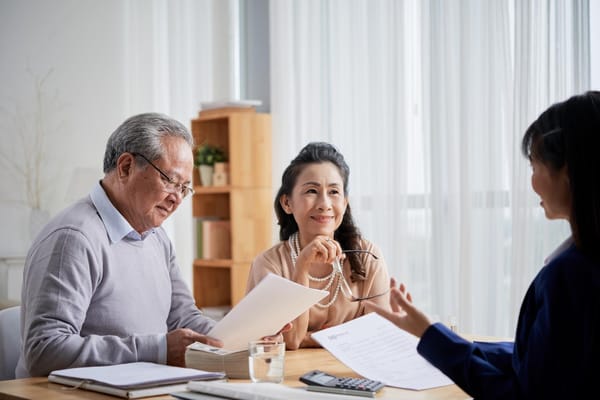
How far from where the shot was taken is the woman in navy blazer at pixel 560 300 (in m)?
1.13

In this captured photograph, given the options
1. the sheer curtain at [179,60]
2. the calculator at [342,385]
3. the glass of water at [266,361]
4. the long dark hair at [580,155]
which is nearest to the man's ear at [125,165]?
the glass of water at [266,361]

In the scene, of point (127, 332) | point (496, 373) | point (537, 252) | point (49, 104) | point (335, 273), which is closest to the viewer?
point (496, 373)

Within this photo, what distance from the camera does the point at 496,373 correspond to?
4.09ft

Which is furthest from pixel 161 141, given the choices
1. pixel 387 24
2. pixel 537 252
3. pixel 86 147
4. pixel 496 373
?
pixel 86 147

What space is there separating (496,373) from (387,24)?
310 cm

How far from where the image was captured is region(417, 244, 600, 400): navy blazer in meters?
1.12

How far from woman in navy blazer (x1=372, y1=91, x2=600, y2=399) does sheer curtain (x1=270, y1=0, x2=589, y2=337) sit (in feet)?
7.36

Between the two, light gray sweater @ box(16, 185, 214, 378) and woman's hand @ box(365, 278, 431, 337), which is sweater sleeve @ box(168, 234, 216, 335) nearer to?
light gray sweater @ box(16, 185, 214, 378)

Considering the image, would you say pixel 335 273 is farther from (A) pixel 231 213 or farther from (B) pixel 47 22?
Result: (B) pixel 47 22

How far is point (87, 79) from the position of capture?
456 cm

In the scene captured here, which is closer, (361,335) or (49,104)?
(361,335)

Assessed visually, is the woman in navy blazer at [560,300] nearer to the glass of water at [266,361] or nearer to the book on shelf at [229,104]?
the glass of water at [266,361]

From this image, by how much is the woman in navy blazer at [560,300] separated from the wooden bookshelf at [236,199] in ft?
11.0

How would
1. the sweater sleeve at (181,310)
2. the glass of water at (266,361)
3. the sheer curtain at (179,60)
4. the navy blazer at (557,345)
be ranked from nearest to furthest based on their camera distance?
1. the navy blazer at (557,345)
2. the glass of water at (266,361)
3. the sweater sleeve at (181,310)
4. the sheer curtain at (179,60)
